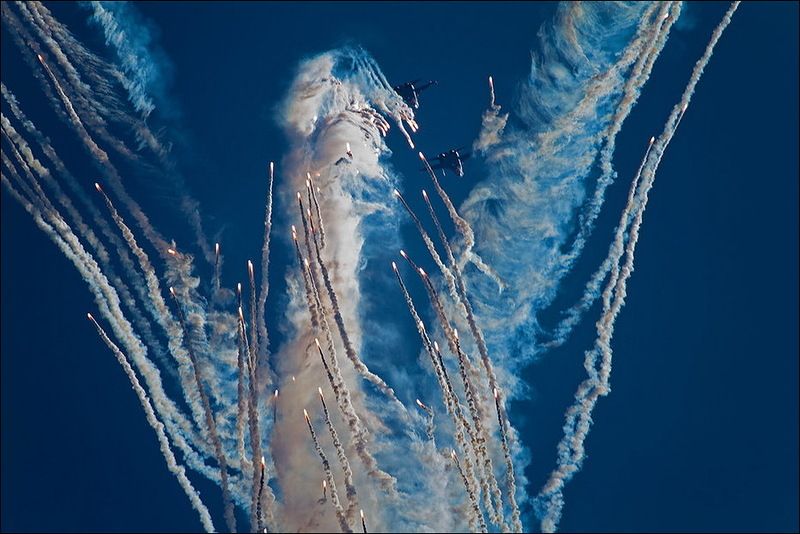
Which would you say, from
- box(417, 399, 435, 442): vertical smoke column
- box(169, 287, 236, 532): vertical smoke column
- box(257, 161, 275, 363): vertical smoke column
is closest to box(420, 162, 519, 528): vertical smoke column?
box(417, 399, 435, 442): vertical smoke column

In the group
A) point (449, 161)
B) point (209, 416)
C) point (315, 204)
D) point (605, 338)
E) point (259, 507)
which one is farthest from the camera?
point (605, 338)

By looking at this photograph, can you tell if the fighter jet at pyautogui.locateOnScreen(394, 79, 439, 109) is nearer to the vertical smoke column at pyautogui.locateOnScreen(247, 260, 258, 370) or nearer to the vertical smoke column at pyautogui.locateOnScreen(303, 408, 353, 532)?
the vertical smoke column at pyautogui.locateOnScreen(247, 260, 258, 370)

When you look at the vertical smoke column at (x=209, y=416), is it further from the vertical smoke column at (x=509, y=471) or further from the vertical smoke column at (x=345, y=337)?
the vertical smoke column at (x=509, y=471)

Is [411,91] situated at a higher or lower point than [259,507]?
higher

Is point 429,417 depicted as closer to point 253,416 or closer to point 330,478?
point 330,478

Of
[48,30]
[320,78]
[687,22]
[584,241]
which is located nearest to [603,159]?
[584,241]

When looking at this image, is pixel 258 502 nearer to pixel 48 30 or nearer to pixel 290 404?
pixel 290 404

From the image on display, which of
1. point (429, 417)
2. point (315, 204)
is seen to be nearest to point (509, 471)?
point (429, 417)
